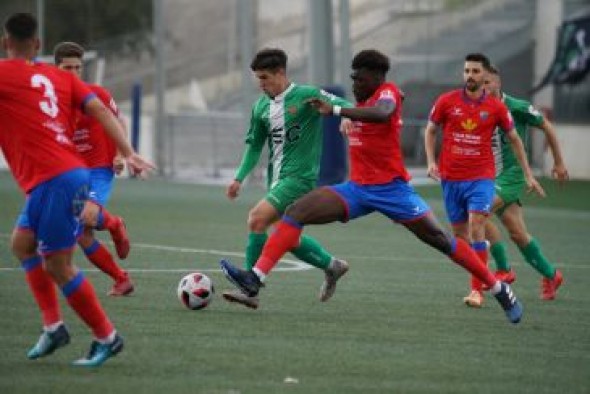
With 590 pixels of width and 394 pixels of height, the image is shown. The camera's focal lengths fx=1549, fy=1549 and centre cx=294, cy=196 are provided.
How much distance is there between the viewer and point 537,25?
137 feet

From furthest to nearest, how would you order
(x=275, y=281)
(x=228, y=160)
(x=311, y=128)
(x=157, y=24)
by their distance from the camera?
(x=228, y=160) → (x=157, y=24) → (x=275, y=281) → (x=311, y=128)

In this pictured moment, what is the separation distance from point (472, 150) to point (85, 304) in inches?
200

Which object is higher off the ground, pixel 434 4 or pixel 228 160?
pixel 434 4

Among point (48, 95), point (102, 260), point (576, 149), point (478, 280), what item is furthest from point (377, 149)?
point (576, 149)

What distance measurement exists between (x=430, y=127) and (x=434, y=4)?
30047 millimetres

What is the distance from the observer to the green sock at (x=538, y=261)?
13.9m

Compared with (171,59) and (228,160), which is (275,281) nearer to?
(228,160)

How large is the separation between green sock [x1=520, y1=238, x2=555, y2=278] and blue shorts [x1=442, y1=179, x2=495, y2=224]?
2.95ft

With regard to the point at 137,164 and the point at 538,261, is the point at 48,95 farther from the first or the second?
the point at 538,261

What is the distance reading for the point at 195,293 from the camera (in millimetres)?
12023

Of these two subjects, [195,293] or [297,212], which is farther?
[195,293]

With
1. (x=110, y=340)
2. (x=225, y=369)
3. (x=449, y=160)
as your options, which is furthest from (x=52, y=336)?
(x=449, y=160)

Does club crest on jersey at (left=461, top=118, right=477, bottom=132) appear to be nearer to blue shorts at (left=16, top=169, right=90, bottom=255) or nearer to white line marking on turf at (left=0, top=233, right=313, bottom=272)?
white line marking on turf at (left=0, top=233, right=313, bottom=272)

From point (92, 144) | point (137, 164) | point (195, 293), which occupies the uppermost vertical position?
point (137, 164)
